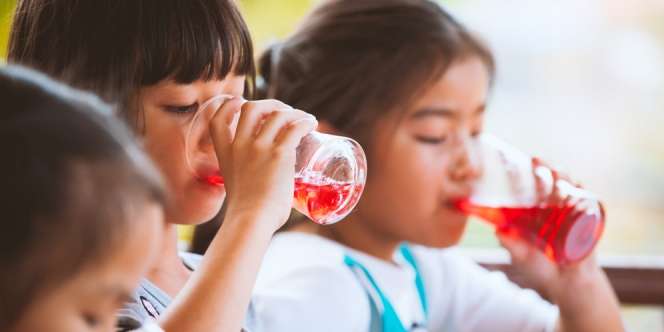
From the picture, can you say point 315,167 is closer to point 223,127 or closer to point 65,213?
point 223,127

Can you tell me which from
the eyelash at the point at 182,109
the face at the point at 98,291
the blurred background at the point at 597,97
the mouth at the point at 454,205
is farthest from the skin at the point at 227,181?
the blurred background at the point at 597,97

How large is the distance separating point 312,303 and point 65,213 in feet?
2.47

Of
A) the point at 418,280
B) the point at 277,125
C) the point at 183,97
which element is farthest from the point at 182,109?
the point at 418,280

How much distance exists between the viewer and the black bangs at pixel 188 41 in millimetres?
896

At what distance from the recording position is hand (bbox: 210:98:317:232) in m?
0.81

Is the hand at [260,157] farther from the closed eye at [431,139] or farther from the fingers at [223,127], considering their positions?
the closed eye at [431,139]

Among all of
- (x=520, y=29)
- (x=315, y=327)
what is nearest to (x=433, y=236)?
(x=315, y=327)

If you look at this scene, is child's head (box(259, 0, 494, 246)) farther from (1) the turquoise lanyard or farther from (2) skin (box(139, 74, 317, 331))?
(2) skin (box(139, 74, 317, 331))

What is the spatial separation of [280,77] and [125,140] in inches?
34.0

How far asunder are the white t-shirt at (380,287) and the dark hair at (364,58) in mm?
178

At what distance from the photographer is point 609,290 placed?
138cm

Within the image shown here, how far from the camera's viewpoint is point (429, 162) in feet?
4.33

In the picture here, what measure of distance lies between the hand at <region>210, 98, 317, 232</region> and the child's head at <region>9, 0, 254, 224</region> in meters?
0.07

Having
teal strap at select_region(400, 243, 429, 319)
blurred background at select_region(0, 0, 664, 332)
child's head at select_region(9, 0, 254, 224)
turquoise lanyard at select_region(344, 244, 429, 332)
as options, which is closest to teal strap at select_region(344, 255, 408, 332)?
turquoise lanyard at select_region(344, 244, 429, 332)
